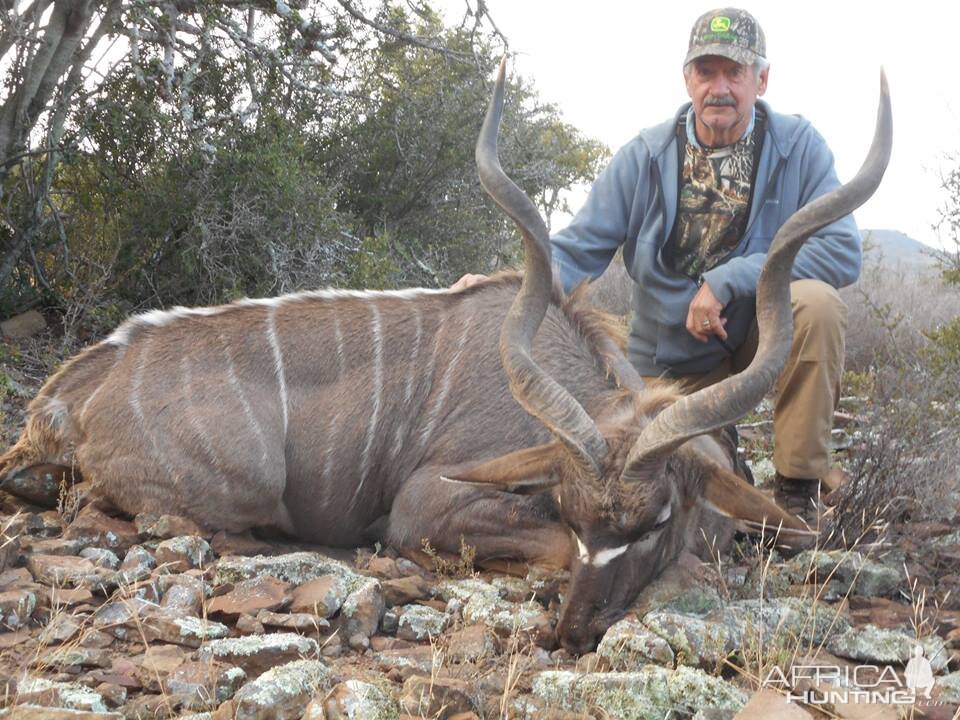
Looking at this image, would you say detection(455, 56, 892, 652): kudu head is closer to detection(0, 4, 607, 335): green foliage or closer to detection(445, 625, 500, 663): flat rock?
detection(445, 625, 500, 663): flat rock

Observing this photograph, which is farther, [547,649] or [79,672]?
[547,649]

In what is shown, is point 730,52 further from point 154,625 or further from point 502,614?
point 154,625

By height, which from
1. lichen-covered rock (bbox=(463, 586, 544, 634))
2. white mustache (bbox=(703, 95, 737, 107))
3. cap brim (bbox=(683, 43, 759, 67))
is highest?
cap brim (bbox=(683, 43, 759, 67))

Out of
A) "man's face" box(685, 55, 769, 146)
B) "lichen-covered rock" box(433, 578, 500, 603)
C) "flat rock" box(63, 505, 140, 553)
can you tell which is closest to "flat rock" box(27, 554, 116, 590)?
"flat rock" box(63, 505, 140, 553)

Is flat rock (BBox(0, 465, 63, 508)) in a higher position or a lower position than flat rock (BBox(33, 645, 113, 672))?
higher

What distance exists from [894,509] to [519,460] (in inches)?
60.1

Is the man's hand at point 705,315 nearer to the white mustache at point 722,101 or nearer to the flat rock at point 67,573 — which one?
the white mustache at point 722,101

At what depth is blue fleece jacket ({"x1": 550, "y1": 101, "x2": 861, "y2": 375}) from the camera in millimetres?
3904

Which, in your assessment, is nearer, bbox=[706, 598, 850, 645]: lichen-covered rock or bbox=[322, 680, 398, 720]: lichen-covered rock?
bbox=[322, 680, 398, 720]: lichen-covered rock

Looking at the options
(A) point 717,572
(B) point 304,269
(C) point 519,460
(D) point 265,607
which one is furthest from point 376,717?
(B) point 304,269

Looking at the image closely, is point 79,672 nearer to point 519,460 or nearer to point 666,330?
point 519,460

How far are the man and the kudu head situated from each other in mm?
758

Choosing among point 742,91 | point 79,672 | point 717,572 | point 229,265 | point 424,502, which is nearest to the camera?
point 79,672

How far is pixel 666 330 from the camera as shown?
4.32 m
